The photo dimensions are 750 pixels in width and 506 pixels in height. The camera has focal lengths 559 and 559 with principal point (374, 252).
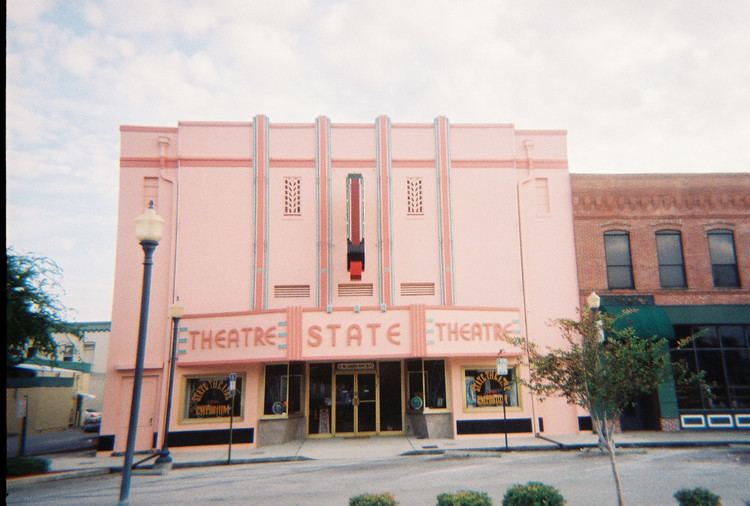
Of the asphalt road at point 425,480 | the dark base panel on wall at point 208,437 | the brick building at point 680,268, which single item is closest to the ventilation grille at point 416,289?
the brick building at point 680,268

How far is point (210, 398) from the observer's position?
20922 mm

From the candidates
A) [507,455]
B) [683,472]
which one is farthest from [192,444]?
[683,472]

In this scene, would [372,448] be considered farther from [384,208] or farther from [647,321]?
[647,321]

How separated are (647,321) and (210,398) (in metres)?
17.1

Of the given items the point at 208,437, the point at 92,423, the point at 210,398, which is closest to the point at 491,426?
the point at 208,437

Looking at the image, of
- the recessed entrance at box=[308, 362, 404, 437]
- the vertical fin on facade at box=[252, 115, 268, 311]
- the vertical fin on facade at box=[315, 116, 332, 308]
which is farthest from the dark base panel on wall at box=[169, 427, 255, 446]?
the vertical fin on facade at box=[315, 116, 332, 308]

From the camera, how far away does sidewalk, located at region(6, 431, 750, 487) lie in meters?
17.6

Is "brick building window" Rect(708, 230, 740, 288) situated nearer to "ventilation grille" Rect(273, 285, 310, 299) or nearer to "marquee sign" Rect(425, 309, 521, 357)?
"marquee sign" Rect(425, 309, 521, 357)

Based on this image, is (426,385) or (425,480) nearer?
(425,480)

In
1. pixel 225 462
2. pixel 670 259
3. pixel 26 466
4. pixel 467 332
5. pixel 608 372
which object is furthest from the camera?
pixel 670 259

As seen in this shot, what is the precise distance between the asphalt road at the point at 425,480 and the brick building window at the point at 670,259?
24.3 ft

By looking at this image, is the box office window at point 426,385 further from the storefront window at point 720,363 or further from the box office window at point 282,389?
the storefront window at point 720,363

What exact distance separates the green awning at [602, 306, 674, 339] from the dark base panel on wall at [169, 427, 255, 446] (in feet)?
46.9

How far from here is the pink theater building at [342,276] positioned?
2034 cm
